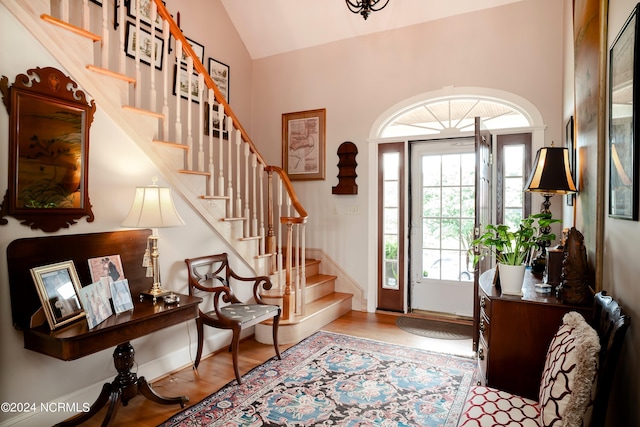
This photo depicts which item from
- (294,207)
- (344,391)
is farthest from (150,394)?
(294,207)

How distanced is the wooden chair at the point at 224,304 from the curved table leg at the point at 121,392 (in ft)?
1.78

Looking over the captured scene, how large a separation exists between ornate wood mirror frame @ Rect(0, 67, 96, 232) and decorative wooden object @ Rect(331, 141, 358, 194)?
2.85m

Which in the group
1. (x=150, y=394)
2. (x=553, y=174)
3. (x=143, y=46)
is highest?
(x=143, y=46)

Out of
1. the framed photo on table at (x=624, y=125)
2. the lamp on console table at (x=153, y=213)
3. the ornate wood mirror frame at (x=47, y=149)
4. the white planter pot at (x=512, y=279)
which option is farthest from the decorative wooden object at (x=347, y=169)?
the framed photo on table at (x=624, y=125)

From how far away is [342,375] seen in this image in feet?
9.31

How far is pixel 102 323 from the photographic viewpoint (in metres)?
1.98

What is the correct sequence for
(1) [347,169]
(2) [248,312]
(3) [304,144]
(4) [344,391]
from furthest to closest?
(3) [304,144] → (1) [347,169] → (2) [248,312] → (4) [344,391]

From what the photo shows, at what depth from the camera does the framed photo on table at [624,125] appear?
1378 mm

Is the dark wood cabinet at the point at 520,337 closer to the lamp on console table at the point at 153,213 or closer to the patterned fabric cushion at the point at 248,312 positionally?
the patterned fabric cushion at the point at 248,312

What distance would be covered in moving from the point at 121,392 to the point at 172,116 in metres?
2.89

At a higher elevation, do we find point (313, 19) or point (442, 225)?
point (313, 19)

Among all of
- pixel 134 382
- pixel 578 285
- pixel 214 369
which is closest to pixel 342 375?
pixel 214 369

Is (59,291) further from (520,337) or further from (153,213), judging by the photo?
(520,337)

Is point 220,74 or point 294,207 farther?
→ point 220,74
